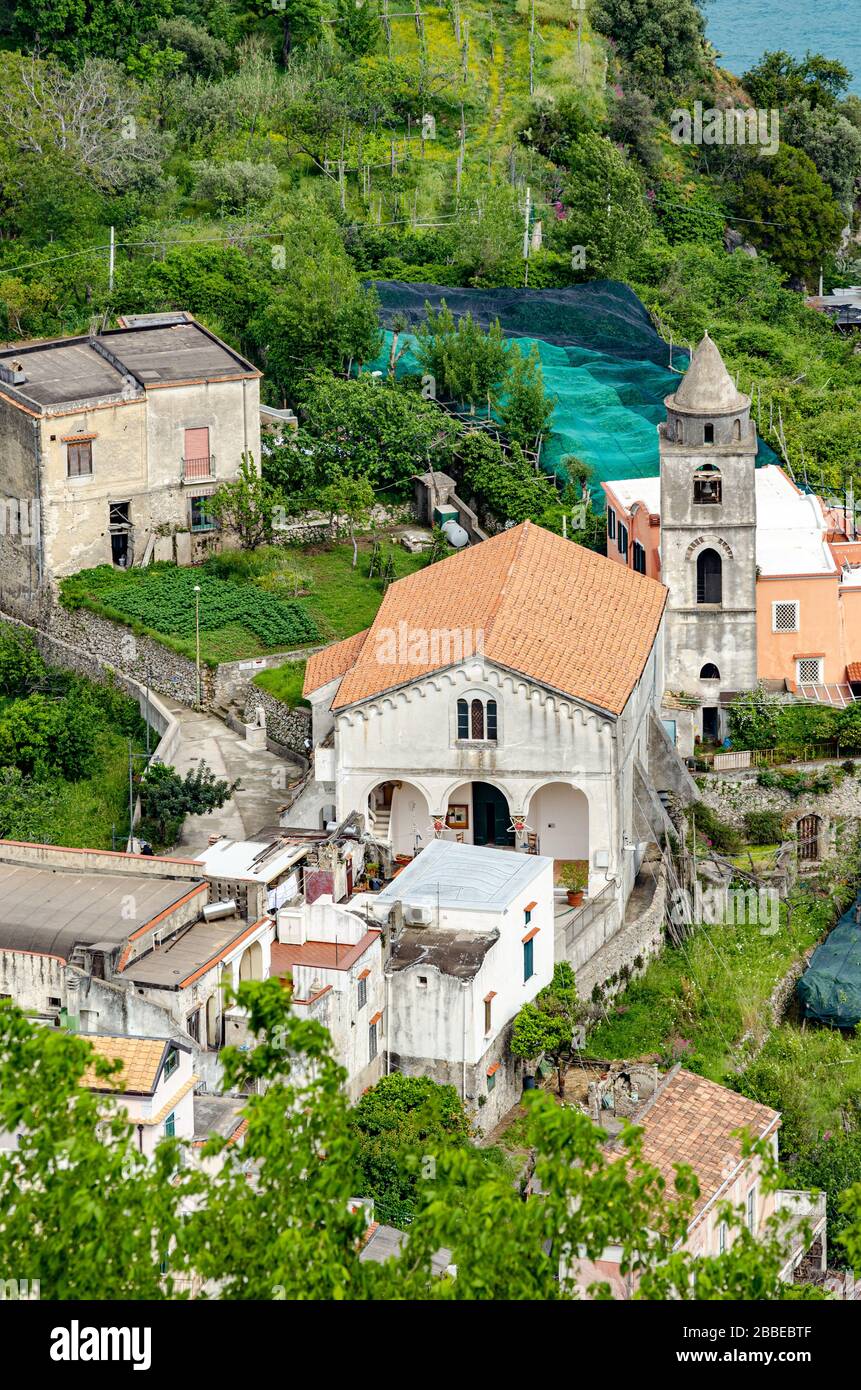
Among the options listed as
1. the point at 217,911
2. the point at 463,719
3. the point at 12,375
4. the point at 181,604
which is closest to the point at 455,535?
the point at 181,604

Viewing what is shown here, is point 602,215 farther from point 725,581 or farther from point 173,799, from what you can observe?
point 173,799

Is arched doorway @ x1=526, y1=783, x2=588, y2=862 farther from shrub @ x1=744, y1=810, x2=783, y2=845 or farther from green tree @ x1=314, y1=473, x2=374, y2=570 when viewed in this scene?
green tree @ x1=314, y1=473, x2=374, y2=570

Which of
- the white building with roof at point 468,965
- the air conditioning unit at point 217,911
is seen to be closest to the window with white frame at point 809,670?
Result: the white building with roof at point 468,965

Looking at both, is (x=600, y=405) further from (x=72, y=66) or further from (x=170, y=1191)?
(x=170, y=1191)

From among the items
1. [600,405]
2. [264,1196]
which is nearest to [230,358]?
[600,405]

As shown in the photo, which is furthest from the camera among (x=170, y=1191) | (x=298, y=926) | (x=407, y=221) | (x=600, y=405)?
(x=407, y=221)
